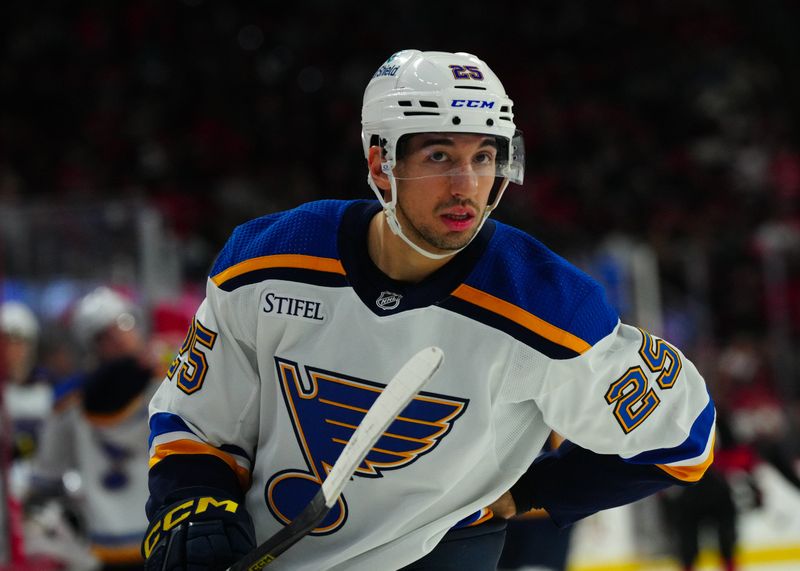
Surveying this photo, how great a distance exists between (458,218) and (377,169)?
0.21 metres

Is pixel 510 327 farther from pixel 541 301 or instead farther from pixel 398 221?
pixel 398 221

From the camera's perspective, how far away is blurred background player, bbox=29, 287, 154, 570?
393cm

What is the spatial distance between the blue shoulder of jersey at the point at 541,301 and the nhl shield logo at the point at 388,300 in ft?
0.30

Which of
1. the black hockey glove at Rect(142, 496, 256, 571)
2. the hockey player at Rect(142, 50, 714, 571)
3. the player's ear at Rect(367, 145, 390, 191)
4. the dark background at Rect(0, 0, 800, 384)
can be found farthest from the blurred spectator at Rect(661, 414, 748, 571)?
the black hockey glove at Rect(142, 496, 256, 571)

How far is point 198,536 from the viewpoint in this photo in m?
1.77

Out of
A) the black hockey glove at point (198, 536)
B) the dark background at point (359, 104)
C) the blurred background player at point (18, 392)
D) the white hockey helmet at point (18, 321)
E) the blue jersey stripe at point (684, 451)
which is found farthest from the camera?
the dark background at point (359, 104)

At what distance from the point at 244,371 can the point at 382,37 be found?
842 cm

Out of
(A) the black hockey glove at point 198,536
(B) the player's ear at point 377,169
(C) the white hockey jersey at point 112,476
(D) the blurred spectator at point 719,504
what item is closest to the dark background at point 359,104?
(D) the blurred spectator at point 719,504

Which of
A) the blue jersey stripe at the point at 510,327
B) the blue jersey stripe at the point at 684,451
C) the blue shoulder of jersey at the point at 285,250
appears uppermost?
the blue shoulder of jersey at the point at 285,250

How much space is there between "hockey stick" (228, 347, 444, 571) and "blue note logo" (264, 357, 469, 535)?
0.21 m

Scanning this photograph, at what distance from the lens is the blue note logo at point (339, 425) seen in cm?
189

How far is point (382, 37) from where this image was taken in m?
10.1

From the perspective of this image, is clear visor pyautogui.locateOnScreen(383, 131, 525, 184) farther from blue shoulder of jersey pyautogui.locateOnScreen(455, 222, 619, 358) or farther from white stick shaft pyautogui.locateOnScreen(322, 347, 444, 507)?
white stick shaft pyautogui.locateOnScreen(322, 347, 444, 507)

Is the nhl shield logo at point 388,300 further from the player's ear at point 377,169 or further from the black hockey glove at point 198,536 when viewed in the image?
the black hockey glove at point 198,536
